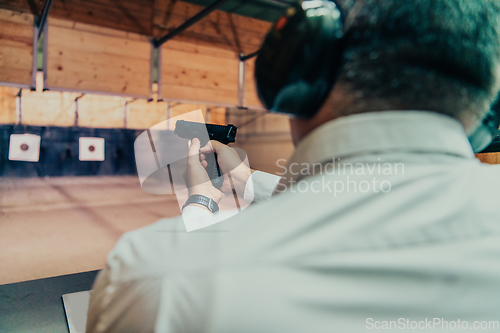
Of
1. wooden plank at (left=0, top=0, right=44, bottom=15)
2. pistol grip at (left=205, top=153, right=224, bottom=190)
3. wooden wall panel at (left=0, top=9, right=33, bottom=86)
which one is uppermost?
wooden plank at (left=0, top=0, right=44, bottom=15)

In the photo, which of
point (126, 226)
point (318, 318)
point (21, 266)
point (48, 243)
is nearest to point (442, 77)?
point (318, 318)

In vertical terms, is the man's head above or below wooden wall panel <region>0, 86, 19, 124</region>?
below

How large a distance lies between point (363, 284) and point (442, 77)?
19cm

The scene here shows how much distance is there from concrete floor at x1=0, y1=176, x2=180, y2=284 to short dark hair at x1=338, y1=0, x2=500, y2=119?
1.79 meters

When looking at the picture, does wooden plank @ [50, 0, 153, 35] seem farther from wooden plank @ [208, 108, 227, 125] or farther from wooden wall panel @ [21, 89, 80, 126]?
wooden plank @ [208, 108, 227, 125]

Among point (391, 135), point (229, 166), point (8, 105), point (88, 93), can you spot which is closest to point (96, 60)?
point (88, 93)

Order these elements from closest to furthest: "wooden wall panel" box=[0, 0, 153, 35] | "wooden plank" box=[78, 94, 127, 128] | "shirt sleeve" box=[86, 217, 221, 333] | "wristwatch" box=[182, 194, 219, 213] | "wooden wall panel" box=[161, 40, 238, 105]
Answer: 1. "shirt sleeve" box=[86, 217, 221, 333]
2. "wristwatch" box=[182, 194, 219, 213]
3. "wooden wall panel" box=[0, 0, 153, 35]
4. "wooden wall panel" box=[161, 40, 238, 105]
5. "wooden plank" box=[78, 94, 127, 128]

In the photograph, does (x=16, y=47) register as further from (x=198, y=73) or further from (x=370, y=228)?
(x=370, y=228)

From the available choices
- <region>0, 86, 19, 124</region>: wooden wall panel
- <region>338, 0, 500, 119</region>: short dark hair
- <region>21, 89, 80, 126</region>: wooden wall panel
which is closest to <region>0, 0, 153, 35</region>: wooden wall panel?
A: <region>0, 86, 19, 124</region>: wooden wall panel

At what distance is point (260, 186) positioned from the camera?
34.8 inches

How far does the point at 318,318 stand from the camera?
21cm

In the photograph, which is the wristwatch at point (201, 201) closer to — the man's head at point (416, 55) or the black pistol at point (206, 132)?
the black pistol at point (206, 132)

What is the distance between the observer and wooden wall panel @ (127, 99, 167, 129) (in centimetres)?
471

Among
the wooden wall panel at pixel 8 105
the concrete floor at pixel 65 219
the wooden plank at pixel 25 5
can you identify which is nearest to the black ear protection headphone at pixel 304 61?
the concrete floor at pixel 65 219
